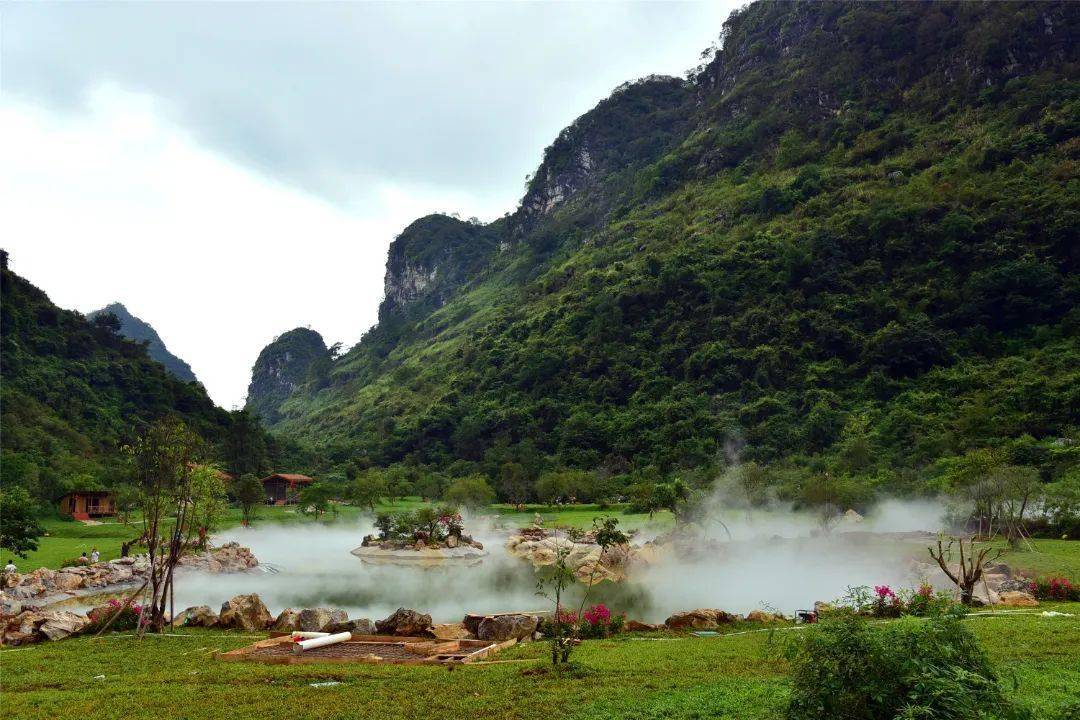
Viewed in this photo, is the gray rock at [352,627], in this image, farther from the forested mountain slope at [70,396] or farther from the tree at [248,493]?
the tree at [248,493]

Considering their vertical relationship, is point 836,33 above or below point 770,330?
above

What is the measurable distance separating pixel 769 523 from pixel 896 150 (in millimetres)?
82064

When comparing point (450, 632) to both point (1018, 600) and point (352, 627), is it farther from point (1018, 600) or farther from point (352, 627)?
point (1018, 600)

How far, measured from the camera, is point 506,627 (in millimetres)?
15086

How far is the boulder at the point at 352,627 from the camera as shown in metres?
15.7

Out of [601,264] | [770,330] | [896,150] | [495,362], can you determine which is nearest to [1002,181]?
[896,150]

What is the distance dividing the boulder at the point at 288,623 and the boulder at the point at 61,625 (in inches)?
172

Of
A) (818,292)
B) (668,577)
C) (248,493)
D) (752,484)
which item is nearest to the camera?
(668,577)

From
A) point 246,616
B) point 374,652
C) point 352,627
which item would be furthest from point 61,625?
point 374,652

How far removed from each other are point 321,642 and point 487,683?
534cm

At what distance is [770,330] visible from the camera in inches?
3302

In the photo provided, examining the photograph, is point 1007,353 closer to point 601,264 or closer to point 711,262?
point 711,262

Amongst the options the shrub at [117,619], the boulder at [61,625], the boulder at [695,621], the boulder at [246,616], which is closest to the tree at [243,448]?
the shrub at [117,619]

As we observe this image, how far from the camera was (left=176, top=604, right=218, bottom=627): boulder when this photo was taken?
17594mm
